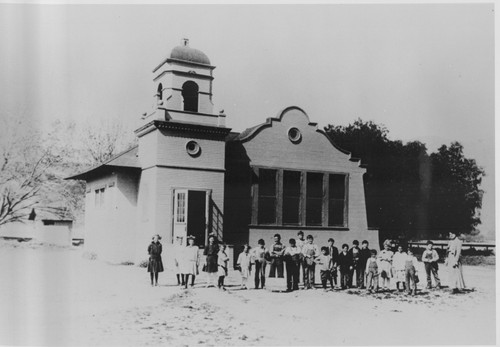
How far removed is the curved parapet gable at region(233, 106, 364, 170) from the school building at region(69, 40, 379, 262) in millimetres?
38

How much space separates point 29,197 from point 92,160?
539 centimetres

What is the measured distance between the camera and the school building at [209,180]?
17.9 m

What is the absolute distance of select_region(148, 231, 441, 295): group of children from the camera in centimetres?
1434

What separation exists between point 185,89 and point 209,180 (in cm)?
327

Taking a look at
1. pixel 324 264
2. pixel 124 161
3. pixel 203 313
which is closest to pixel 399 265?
pixel 324 264

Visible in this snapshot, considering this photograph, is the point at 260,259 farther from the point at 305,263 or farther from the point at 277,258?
the point at 305,263

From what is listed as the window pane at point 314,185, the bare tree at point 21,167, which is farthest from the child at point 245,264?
the window pane at point 314,185

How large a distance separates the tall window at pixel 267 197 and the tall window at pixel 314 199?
148 centimetres

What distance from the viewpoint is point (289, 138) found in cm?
2064

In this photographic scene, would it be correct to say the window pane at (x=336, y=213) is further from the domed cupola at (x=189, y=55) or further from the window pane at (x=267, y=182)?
the domed cupola at (x=189, y=55)

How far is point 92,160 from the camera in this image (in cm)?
2534

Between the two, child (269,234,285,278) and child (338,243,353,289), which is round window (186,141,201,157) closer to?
child (269,234,285,278)

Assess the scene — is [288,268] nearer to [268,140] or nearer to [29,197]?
[268,140]

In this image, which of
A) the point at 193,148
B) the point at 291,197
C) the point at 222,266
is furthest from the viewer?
the point at 291,197
